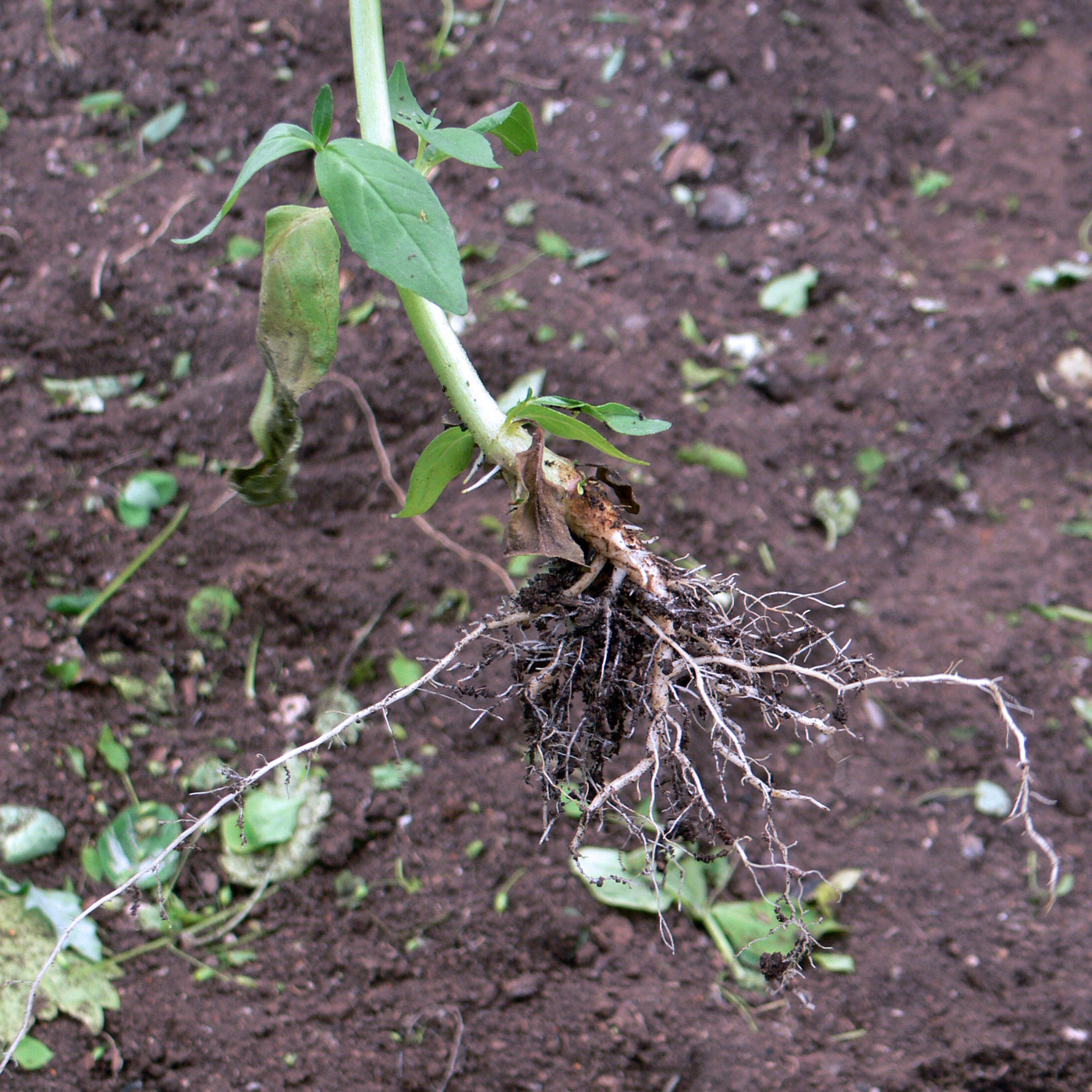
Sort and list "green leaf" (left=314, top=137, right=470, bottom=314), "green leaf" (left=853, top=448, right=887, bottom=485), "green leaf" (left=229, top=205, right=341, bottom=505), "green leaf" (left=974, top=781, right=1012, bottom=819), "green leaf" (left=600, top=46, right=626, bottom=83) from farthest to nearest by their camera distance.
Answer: "green leaf" (left=600, top=46, right=626, bottom=83)
"green leaf" (left=853, top=448, right=887, bottom=485)
"green leaf" (left=974, top=781, right=1012, bottom=819)
"green leaf" (left=229, top=205, right=341, bottom=505)
"green leaf" (left=314, top=137, right=470, bottom=314)

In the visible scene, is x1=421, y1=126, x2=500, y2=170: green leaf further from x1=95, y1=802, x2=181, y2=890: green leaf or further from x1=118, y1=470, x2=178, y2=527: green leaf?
x1=95, y1=802, x2=181, y2=890: green leaf

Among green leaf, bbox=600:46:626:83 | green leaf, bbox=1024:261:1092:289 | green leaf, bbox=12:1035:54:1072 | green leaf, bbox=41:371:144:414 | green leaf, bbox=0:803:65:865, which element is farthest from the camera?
green leaf, bbox=600:46:626:83

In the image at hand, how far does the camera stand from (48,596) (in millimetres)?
1381

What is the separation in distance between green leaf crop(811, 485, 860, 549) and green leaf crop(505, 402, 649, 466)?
0.78 m

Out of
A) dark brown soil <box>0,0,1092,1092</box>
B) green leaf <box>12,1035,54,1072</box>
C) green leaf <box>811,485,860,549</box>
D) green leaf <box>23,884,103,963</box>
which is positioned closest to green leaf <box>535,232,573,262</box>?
dark brown soil <box>0,0,1092,1092</box>

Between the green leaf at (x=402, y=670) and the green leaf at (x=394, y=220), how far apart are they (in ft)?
2.30

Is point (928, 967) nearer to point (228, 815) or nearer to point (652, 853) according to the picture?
point (652, 853)

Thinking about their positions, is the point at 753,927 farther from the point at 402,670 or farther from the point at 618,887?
the point at 402,670

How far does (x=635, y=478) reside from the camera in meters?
1.53

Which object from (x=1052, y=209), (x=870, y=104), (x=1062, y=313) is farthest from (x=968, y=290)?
(x=870, y=104)

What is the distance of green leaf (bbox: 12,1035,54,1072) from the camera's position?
1.08 m

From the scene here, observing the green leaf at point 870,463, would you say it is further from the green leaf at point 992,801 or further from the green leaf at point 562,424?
the green leaf at point 562,424

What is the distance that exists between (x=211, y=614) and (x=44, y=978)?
0.53 meters

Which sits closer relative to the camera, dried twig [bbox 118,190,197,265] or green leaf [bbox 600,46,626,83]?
dried twig [bbox 118,190,197,265]
